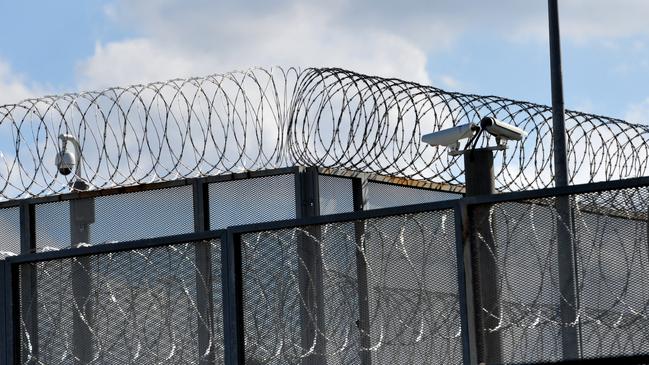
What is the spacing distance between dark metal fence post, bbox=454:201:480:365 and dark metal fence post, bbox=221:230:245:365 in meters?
1.28

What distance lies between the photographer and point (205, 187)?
13.2 meters

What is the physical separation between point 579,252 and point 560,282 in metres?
0.16

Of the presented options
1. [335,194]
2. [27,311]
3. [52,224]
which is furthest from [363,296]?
[52,224]

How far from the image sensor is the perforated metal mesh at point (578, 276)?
6492 mm

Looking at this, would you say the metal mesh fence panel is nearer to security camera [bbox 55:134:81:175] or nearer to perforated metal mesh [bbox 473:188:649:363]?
security camera [bbox 55:134:81:175]

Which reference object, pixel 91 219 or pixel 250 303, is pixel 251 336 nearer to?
pixel 250 303

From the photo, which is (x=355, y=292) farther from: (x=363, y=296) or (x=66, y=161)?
(x=66, y=161)

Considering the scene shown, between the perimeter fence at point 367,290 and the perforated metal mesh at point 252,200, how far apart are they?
164 inches

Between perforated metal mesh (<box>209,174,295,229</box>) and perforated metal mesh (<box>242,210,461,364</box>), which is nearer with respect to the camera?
perforated metal mesh (<box>242,210,461,364</box>)

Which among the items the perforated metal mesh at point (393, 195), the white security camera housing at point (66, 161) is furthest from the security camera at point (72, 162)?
the perforated metal mesh at point (393, 195)

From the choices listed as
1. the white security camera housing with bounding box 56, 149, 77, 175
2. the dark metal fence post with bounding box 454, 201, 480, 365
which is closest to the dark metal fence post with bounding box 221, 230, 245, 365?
the dark metal fence post with bounding box 454, 201, 480, 365

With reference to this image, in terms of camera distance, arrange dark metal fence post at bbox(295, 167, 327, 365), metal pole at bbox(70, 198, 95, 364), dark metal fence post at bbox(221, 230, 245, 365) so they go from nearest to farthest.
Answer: dark metal fence post at bbox(295, 167, 327, 365) → dark metal fence post at bbox(221, 230, 245, 365) → metal pole at bbox(70, 198, 95, 364)

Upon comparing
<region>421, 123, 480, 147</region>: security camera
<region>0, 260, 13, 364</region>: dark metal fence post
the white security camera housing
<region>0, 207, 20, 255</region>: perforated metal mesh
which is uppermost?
the white security camera housing

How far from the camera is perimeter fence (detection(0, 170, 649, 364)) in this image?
21.6 ft
